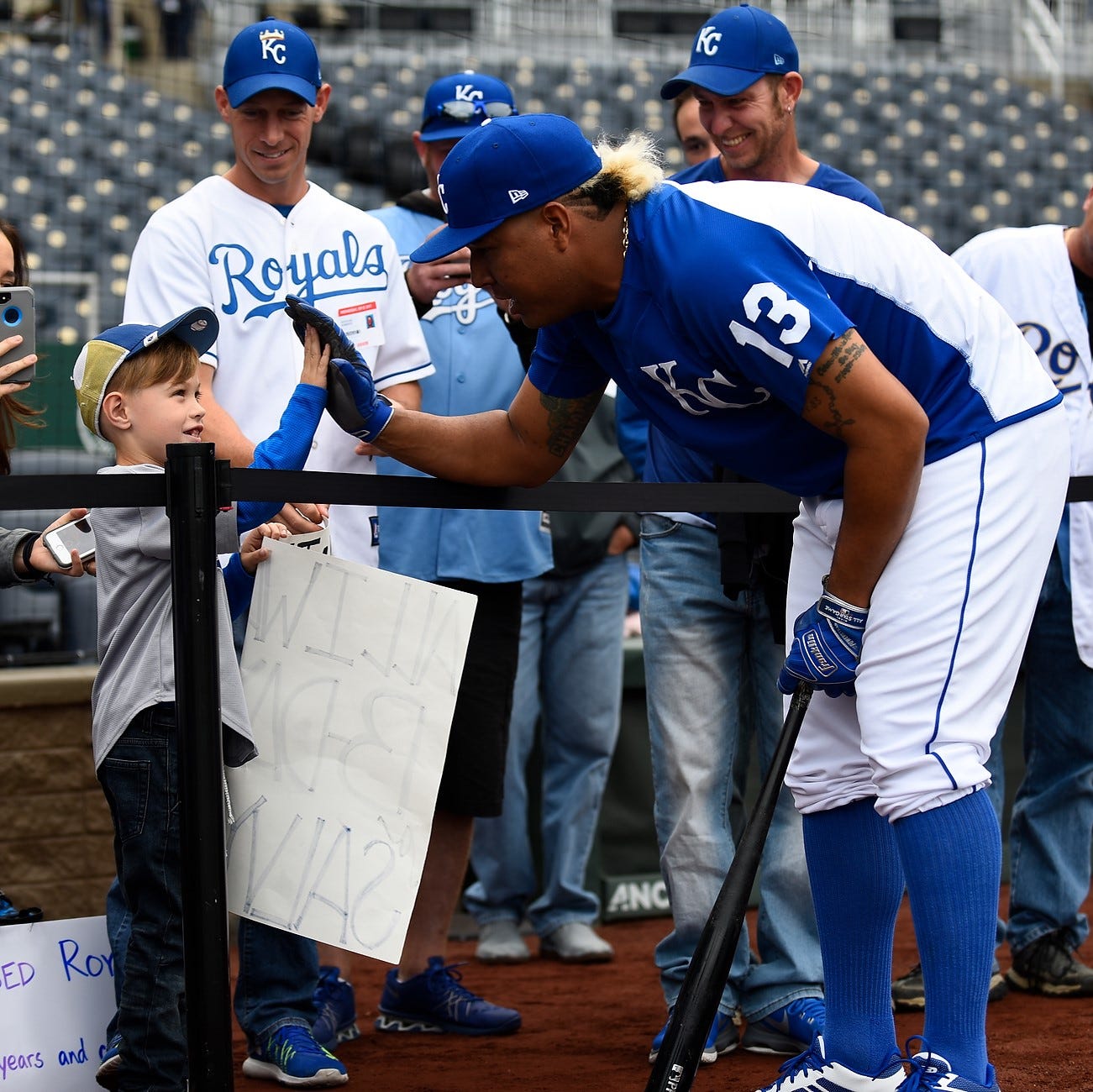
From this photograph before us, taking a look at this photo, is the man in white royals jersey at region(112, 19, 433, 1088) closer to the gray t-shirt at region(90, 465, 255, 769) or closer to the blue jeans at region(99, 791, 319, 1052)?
the blue jeans at region(99, 791, 319, 1052)

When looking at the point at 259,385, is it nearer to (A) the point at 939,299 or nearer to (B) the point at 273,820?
(B) the point at 273,820

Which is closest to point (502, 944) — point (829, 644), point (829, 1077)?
point (829, 1077)

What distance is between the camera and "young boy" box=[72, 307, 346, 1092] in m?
2.27

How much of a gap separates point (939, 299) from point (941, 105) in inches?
487

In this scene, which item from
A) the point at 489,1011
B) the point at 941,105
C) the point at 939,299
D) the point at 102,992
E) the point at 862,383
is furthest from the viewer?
the point at 941,105

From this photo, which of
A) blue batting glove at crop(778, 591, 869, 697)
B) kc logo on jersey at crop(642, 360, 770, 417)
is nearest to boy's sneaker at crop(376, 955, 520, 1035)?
blue batting glove at crop(778, 591, 869, 697)

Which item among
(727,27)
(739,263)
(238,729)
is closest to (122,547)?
(238,729)

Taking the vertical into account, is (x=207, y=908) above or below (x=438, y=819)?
above

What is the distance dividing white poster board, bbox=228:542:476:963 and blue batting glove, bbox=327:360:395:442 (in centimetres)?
22

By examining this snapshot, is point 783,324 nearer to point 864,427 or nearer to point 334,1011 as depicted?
point 864,427

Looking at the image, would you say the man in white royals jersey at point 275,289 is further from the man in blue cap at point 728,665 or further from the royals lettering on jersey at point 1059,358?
the royals lettering on jersey at point 1059,358

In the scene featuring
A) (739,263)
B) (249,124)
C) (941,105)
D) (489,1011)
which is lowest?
(489,1011)

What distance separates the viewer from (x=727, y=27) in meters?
3.25

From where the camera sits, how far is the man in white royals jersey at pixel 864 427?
210 centimetres
